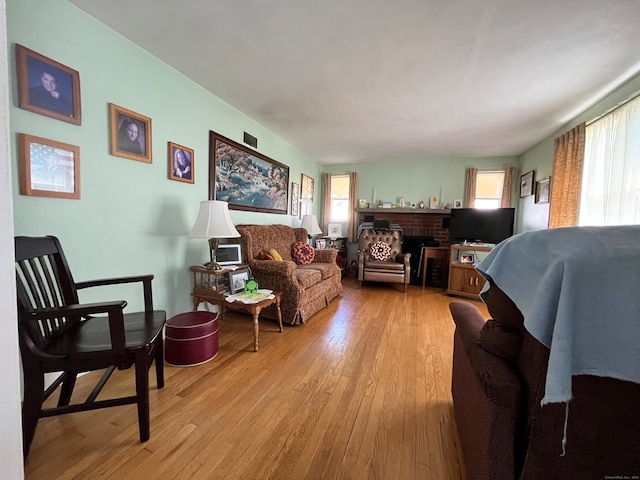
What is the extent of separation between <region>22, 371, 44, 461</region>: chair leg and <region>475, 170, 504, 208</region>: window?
566 centimetres

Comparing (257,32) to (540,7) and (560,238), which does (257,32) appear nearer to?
(540,7)

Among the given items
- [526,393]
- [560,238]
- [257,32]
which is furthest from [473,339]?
[257,32]

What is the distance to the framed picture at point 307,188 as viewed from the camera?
4.82m

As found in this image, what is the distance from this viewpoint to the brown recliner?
25.6 inches

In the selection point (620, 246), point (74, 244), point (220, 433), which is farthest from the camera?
point (74, 244)

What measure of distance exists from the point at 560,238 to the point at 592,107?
3226 millimetres

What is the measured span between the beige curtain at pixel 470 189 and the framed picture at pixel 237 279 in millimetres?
4191

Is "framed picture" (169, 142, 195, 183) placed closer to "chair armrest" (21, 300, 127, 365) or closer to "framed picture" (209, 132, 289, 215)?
"framed picture" (209, 132, 289, 215)

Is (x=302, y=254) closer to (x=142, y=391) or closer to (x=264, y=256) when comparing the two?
(x=264, y=256)

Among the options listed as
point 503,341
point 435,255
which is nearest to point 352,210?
point 435,255

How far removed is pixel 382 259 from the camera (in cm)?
435

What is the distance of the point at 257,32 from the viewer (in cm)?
176

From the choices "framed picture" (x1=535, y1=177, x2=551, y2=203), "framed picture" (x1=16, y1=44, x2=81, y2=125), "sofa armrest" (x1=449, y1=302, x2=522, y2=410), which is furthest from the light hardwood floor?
"framed picture" (x1=535, y1=177, x2=551, y2=203)

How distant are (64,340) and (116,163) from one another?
4.01ft
